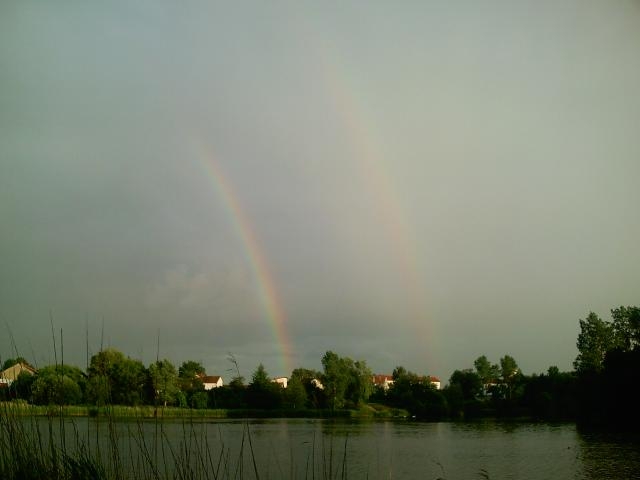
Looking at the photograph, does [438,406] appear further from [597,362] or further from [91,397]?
[91,397]

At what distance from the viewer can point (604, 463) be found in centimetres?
2945

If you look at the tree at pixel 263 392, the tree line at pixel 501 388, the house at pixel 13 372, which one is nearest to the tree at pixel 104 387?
the house at pixel 13 372

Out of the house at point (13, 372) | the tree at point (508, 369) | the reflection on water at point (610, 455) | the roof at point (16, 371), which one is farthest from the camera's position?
the tree at point (508, 369)

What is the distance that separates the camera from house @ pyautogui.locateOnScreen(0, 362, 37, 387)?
24.5 ft

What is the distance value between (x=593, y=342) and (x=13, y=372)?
254 ft

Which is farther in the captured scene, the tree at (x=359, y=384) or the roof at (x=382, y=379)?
the roof at (x=382, y=379)

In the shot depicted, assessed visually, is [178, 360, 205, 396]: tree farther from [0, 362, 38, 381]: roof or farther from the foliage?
the foliage

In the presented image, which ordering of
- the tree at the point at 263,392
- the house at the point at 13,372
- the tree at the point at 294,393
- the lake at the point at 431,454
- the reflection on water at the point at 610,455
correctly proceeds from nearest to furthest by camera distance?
the house at the point at 13,372
the lake at the point at 431,454
the reflection on water at the point at 610,455
the tree at the point at 294,393
the tree at the point at 263,392

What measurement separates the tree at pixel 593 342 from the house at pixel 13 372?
74.4 meters

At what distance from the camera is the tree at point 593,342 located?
73.9m

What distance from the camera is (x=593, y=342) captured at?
247ft

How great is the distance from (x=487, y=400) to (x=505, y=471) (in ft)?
219

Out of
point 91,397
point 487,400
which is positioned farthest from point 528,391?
point 91,397

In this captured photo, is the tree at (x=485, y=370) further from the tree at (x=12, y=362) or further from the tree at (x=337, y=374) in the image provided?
the tree at (x=12, y=362)
